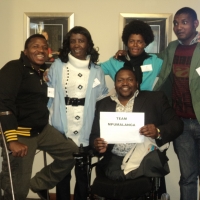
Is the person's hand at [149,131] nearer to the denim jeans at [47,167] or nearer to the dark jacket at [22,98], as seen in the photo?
the denim jeans at [47,167]

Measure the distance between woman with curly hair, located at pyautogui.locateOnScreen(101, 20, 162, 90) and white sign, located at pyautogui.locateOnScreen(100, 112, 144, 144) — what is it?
576 millimetres

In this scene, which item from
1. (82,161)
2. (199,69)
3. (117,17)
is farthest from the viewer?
(117,17)

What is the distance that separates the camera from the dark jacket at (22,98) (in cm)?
269

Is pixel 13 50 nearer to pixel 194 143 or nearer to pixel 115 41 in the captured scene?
pixel 115 41

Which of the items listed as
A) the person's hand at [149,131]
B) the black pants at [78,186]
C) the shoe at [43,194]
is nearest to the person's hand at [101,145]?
the black pants at [78,186]

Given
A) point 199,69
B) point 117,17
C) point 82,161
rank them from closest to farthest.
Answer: point 82,161 < point 199,69 < point 117,17

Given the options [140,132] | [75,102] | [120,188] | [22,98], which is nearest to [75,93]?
[75,102]

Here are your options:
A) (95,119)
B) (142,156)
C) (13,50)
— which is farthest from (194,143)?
(13,50)

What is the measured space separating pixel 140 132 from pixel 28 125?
3.11 ft

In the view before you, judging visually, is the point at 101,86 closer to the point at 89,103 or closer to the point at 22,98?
the point at 89,103

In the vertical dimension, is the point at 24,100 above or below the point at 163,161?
above

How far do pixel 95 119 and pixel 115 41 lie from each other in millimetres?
A: 1199

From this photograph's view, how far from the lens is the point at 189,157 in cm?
308

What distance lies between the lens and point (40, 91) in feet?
9.81
